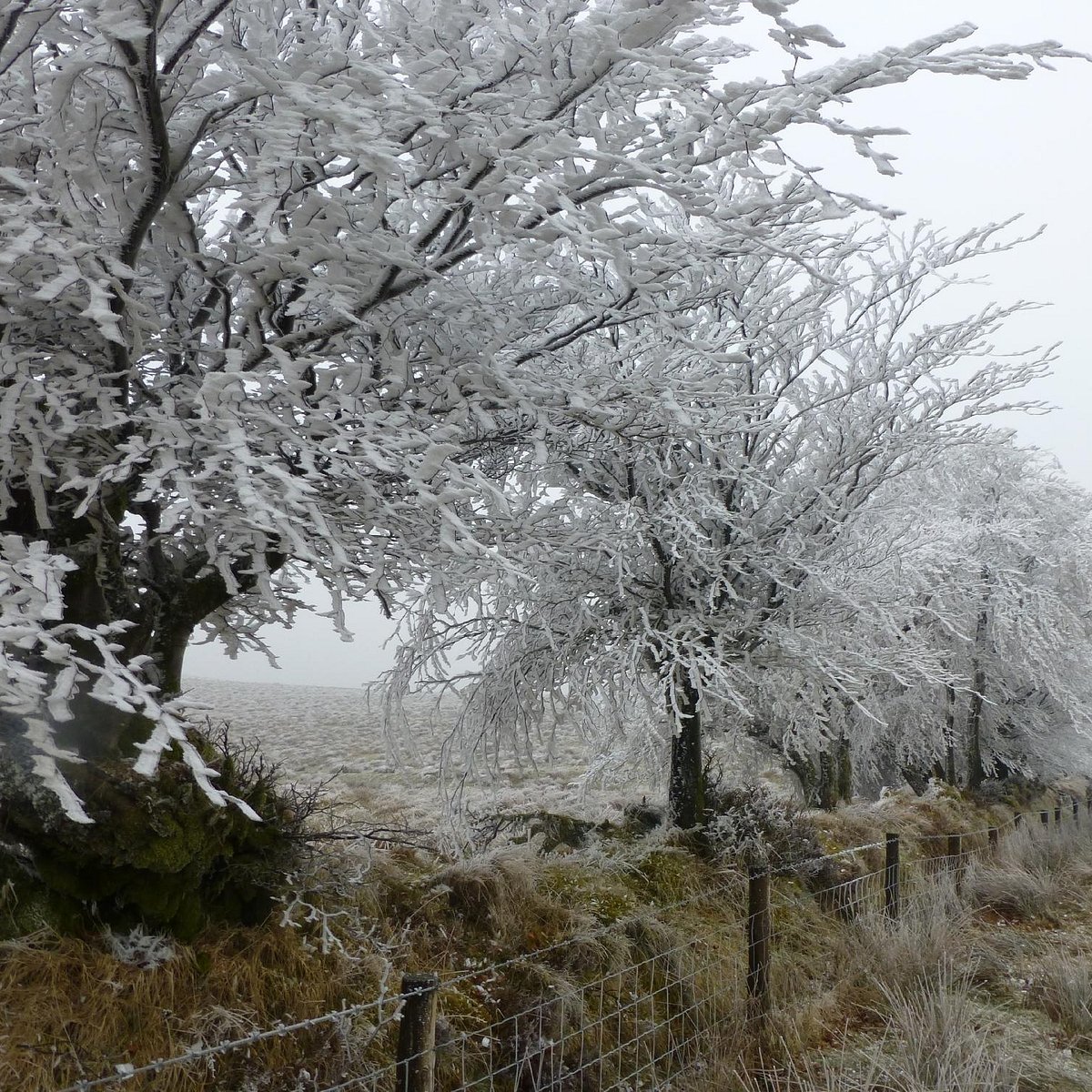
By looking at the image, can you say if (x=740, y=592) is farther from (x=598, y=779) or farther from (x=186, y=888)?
(x=186, y=888)

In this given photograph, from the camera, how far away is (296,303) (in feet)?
8.47

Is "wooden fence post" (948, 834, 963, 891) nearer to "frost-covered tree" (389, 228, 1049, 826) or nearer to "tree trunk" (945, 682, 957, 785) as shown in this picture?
"frost-covered tree" (389, 228, 1049, 826)

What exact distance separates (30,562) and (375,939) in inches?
112

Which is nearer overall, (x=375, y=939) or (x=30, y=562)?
(x=30, y=562)

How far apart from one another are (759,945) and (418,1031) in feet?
9.78

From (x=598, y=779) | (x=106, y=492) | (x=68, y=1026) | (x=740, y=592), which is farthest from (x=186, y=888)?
(x=598, y=779)

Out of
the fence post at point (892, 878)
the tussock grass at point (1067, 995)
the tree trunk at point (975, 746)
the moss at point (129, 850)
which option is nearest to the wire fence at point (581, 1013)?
the fence post at point (892, 878)

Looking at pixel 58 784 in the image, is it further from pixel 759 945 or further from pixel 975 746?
pixel 975 746

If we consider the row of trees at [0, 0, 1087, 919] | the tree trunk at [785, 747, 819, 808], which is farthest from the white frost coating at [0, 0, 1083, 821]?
the tree trunk at [785, 747, 819, 808]

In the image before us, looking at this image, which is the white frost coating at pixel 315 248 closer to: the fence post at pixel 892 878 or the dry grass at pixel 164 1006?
the dry grass at pixel 164 1006

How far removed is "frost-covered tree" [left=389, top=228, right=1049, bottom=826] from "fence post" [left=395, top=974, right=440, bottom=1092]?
10.5 ft

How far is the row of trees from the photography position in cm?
220

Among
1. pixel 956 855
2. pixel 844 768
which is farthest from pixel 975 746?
pixel 956 855

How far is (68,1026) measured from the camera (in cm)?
290
